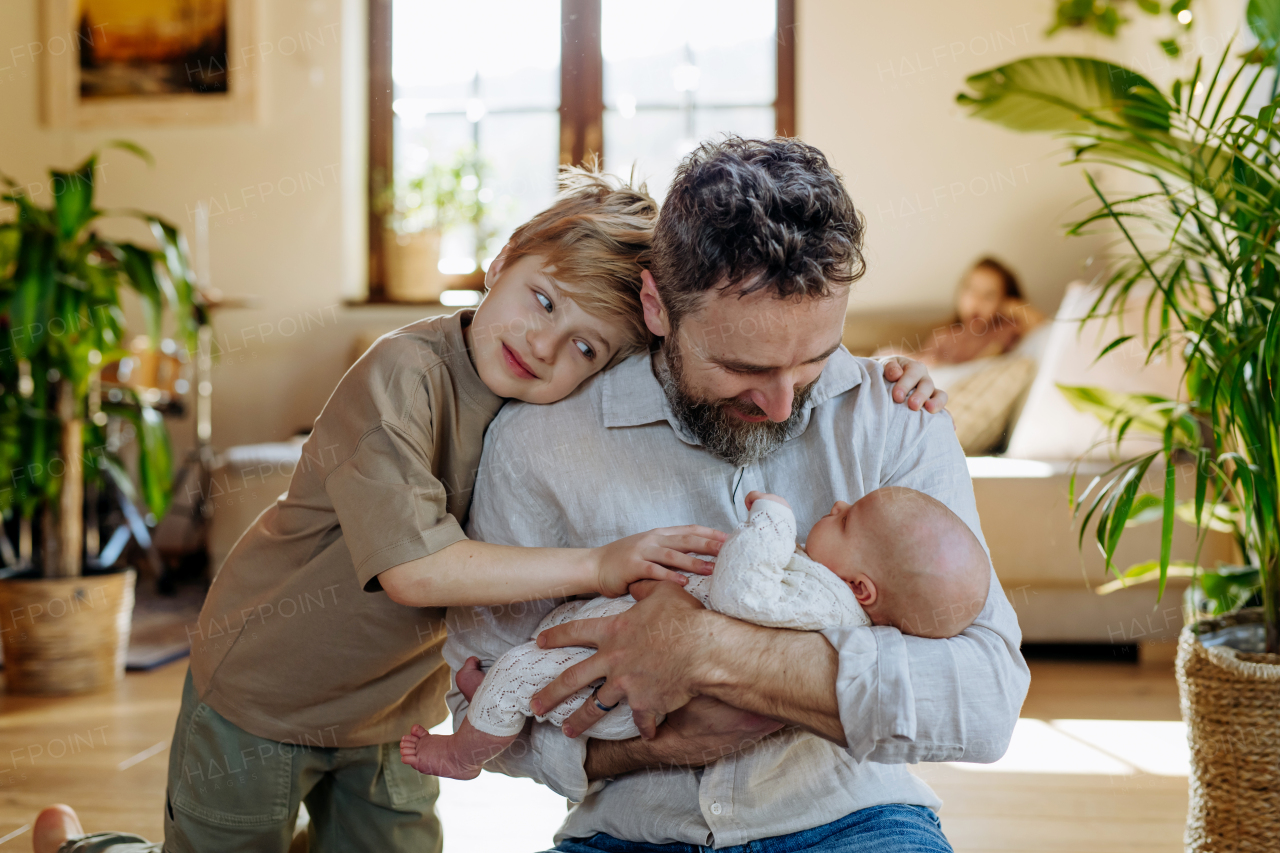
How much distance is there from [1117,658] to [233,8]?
4.75 metres

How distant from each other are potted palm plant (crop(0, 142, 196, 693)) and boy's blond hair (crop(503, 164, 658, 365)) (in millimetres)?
1902

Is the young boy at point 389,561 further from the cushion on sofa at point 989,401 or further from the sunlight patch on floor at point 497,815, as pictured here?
the cushion on sofa at point 989,401

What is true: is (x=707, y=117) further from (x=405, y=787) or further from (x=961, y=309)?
(x=405, y=787)

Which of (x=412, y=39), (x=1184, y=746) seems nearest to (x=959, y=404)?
(x=1184, y=746)

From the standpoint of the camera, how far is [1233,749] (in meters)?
1.66

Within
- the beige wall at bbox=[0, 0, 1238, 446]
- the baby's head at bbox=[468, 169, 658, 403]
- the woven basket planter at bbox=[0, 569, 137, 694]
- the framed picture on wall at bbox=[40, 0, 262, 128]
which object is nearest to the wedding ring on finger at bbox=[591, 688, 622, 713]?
the baby's head at bbox=[468, 169, 658, 403]

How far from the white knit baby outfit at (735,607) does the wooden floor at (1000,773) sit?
1010mm

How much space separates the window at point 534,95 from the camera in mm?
4828

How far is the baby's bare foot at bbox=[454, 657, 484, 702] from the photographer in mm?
1173

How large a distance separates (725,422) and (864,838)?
0.48 meters

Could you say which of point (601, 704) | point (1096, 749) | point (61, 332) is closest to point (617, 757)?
point (601, 704)

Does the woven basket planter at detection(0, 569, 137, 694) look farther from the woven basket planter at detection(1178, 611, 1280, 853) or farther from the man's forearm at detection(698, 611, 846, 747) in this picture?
the woven basket planter at detection(1178, 611, 1280, 853)

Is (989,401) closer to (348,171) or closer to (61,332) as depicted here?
(61,332)

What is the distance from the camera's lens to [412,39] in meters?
4.98
